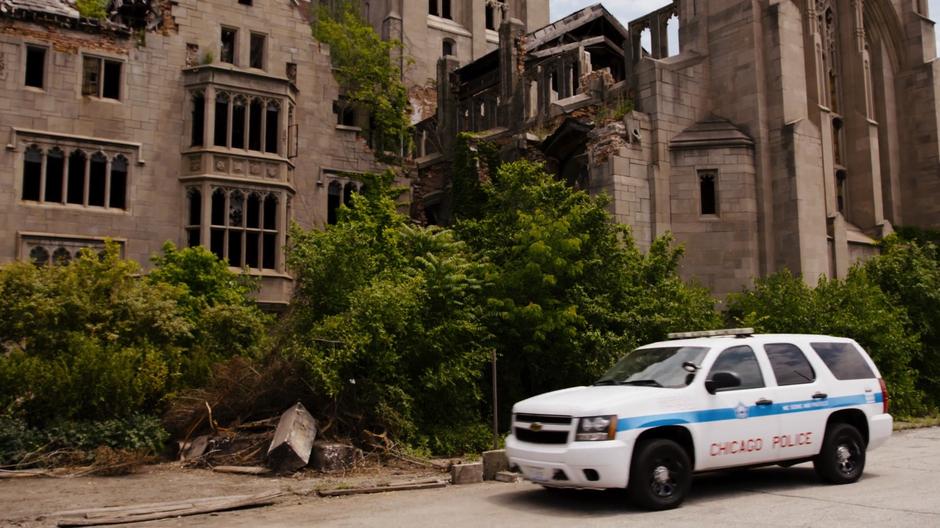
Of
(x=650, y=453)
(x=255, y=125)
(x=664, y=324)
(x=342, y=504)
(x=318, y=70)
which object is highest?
(x=318, y=70)

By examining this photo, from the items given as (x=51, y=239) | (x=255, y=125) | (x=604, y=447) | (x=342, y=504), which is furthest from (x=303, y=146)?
(x=604, y=447)

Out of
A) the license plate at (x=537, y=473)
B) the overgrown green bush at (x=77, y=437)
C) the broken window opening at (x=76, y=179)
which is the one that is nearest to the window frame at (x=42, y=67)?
the broken window opening at (x=76, y=179)

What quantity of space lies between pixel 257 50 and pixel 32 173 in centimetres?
828

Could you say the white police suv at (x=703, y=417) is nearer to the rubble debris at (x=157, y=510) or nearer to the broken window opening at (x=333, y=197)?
the rubble debris at (x=157, y=510)

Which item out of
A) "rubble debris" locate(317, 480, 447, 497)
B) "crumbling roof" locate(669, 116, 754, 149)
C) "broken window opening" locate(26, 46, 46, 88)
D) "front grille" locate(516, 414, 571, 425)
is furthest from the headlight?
"broken window opening" locate(26, 46, 46, 88)

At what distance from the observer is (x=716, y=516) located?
28.6 ft

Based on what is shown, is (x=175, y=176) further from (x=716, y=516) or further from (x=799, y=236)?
(x=716, y=516)

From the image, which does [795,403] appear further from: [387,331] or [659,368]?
[387,331]

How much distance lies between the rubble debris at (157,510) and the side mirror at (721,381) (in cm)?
562

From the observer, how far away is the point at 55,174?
2430 centimetres

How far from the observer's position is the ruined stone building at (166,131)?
78.5 ft

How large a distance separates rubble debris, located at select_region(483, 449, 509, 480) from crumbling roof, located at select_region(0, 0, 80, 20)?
799 inches

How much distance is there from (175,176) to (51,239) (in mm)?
4129

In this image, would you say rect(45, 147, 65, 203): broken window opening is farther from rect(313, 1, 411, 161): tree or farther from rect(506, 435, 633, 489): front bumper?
rect(506, 435, 633, 489): front bumper
